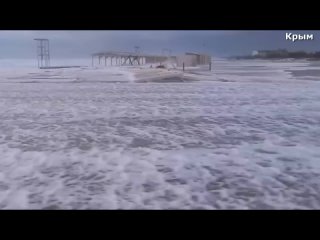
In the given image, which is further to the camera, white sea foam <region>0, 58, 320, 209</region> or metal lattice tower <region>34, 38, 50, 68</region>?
metal lattice tower <region>34, 38, 50, 68</region>

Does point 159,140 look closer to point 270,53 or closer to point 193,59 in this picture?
point 193,59

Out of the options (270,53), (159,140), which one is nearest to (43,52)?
(159,140)

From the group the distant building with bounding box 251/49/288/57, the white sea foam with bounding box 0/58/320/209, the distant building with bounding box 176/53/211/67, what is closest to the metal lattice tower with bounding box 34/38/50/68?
the white sea foam with bounding box 0/58/320/209

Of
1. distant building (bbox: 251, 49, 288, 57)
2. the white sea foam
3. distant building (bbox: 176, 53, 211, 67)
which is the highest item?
distant building (bbox: 251, 49, 288, 57)

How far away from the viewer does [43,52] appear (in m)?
2.20

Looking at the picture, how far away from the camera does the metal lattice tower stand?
2146mm

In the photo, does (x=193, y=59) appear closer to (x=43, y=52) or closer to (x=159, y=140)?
(x=159, y=140)

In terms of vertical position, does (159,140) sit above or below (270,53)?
Result: below

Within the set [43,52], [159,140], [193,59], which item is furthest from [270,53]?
[43,52]

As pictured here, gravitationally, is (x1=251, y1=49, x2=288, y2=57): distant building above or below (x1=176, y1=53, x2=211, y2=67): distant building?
above

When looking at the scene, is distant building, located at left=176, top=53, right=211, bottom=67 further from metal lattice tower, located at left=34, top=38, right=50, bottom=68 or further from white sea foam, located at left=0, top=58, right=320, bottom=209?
metal lattice tower, located at left=34, top=38, right=50, bottom=68

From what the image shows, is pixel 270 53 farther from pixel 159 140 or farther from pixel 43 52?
pixel 43 52
